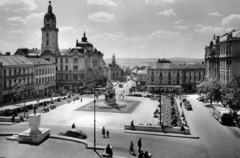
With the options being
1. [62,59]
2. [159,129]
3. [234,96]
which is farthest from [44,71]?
[234,96]

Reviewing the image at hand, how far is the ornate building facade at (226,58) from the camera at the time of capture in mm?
54000

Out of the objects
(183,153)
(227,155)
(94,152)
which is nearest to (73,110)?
(94,152)

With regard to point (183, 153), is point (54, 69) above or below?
above

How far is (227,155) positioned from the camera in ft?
74.8

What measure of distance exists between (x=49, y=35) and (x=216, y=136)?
241 feet

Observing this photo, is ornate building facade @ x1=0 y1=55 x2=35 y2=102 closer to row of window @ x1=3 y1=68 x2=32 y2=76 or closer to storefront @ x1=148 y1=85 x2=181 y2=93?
row of window @ x1=3 y1=68 x2=32 y2=76

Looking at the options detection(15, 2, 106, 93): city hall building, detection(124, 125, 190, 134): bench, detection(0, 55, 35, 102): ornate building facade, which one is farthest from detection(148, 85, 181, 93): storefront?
detection(124, 125, 190, 134): bench

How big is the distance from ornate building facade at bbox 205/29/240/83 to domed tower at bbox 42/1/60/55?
56.7 meters

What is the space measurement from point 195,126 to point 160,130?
22.8 ft

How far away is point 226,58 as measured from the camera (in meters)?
57.7

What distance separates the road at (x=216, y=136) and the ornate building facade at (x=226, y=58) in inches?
751

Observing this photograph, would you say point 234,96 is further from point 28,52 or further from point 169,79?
point 28,52

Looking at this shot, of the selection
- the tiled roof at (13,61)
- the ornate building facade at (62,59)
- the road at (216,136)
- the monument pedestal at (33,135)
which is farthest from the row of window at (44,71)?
the road at (216,136)

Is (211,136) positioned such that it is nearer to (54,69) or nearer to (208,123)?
(208,123)
